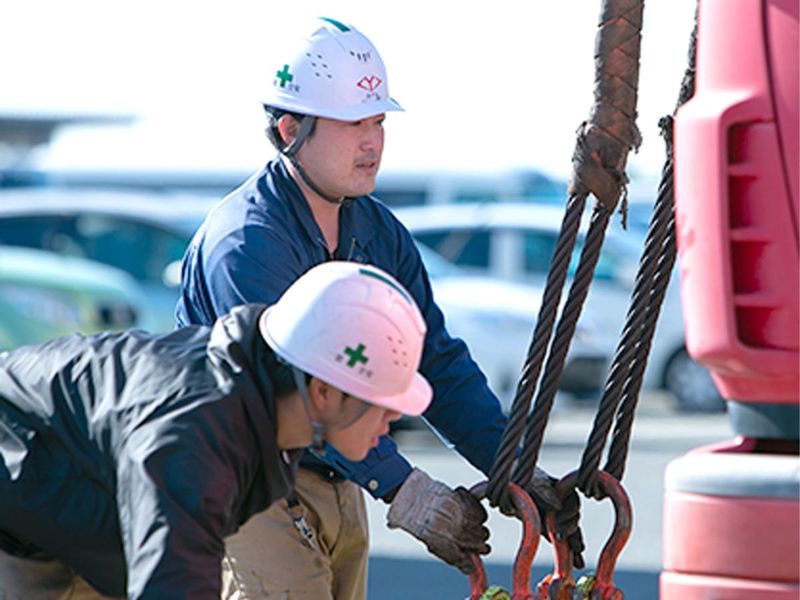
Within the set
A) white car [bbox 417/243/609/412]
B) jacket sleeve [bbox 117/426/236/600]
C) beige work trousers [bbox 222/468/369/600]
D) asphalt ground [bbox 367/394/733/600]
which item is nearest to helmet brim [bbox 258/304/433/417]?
jacket sleeve [bbox 117/426/236/600]

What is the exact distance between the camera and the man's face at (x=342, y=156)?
4.29 metres

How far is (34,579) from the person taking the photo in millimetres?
3459

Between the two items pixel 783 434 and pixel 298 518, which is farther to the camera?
pixel 298 518

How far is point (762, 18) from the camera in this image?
2.88 metres

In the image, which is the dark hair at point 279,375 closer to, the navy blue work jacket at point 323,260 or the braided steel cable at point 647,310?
the braided steel cable at point 647,310

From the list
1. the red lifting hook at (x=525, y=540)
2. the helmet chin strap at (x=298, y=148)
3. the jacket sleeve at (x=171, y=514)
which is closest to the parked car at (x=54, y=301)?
the helmet chin strap at (x=298, y=148)

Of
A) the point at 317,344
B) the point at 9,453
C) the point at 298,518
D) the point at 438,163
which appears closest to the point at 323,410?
the point at 317,344

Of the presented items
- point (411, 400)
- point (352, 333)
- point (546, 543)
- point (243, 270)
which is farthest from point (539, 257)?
point (352, 333)

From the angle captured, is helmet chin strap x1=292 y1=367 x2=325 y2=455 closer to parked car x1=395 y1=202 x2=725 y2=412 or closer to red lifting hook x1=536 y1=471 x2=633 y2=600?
red lifting hook x1=536 y1=471 x2=633 y2=600

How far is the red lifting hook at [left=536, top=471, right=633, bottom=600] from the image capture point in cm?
362

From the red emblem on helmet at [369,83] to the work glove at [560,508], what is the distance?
998 mm

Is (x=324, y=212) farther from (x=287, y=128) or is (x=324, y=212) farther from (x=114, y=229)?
(x=114, y=229)

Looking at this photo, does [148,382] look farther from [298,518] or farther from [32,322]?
[32,322]

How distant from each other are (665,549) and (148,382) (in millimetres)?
866
